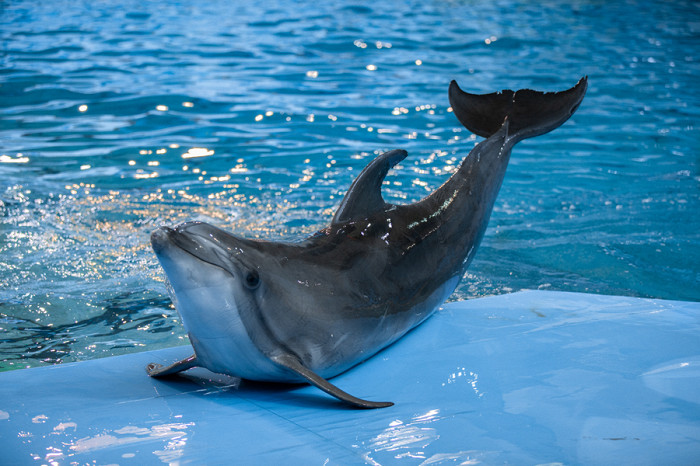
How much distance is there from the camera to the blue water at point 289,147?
5.18 meters

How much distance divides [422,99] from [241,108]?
9.75 feet

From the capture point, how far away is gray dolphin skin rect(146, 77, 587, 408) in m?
2.56

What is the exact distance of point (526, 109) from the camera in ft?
14.8

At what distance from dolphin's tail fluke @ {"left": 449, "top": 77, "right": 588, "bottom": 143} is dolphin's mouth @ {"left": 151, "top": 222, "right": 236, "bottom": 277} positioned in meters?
2.43

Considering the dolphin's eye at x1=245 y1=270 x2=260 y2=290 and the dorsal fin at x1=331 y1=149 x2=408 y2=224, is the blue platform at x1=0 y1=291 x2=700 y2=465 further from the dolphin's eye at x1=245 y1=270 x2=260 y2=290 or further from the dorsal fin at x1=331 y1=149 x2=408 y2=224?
the dorsal fin at x1=331 y1=149 x2=408 y2=224

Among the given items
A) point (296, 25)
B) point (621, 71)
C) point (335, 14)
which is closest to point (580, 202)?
point (621, 71)

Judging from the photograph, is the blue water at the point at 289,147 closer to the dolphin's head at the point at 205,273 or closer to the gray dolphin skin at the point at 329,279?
the gray dolphin skin at the point at 329,279

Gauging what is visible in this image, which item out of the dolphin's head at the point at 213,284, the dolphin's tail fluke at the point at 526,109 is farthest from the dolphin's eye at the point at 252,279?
the dolphin's tail fluke at the point at 526,109

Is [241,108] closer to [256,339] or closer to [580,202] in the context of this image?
[580,202]

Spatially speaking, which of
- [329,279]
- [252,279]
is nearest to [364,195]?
[329,279]

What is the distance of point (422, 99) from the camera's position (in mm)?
11414

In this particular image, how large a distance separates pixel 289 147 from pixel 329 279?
625 centimetres

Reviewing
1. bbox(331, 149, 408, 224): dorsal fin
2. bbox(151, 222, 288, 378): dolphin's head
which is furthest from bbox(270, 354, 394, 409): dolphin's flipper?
bbox(331, 149, 408, 224): dorsal fin

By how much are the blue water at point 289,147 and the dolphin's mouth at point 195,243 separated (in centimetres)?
92
